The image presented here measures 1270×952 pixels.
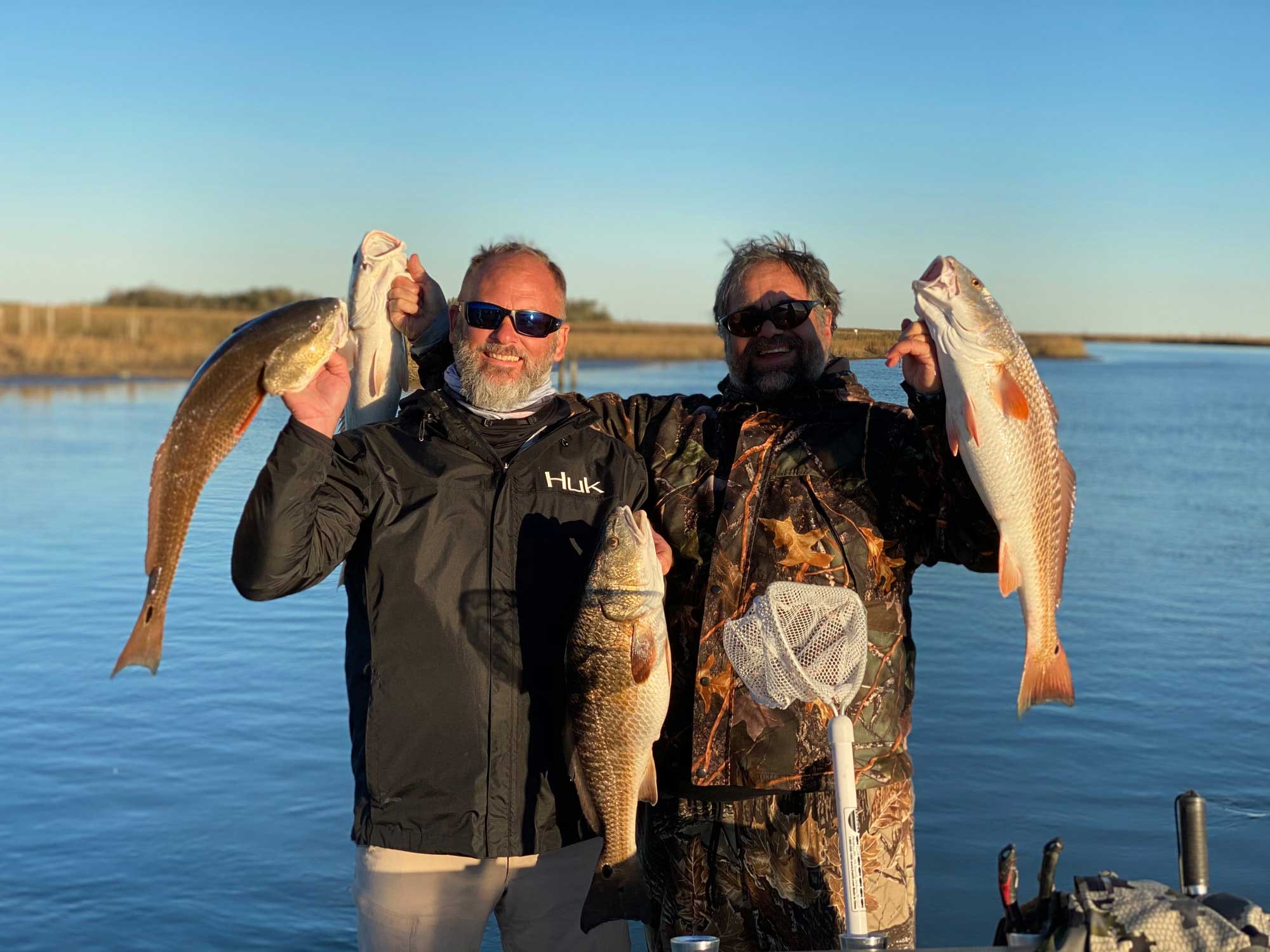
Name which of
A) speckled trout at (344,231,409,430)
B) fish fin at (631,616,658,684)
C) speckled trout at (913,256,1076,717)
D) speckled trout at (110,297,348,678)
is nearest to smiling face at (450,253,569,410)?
speckled trout at (344,231,409,430)

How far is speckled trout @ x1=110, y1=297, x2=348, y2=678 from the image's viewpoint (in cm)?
330

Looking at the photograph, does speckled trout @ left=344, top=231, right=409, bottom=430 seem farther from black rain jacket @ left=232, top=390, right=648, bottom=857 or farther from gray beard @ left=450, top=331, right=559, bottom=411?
black rain jacket @ left=232, top=390, right=648, bottom=857

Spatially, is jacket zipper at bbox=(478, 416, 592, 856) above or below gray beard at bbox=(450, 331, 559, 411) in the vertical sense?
below

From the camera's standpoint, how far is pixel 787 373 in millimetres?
4141

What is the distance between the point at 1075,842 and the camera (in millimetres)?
7391

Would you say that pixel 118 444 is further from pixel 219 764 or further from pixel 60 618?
pixel 219 764

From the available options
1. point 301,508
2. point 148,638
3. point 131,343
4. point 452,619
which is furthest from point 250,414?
point 131,343

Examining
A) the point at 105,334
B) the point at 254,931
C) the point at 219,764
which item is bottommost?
the point at 254,931

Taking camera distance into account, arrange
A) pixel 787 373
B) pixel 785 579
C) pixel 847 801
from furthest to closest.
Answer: pixel 787 373 → pixel 785 579 → pixel 847 801

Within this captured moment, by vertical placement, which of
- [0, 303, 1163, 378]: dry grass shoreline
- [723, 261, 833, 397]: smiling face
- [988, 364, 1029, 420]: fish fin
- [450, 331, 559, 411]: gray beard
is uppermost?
[0, 303, 1163, 378]: dry grass shoreline

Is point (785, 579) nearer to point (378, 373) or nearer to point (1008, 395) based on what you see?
point (1008, 395)

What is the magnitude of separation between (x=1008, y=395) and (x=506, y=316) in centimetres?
168

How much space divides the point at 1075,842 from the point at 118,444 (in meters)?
21.6

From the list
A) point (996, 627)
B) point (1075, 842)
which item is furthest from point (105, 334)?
point (1075, 842)
